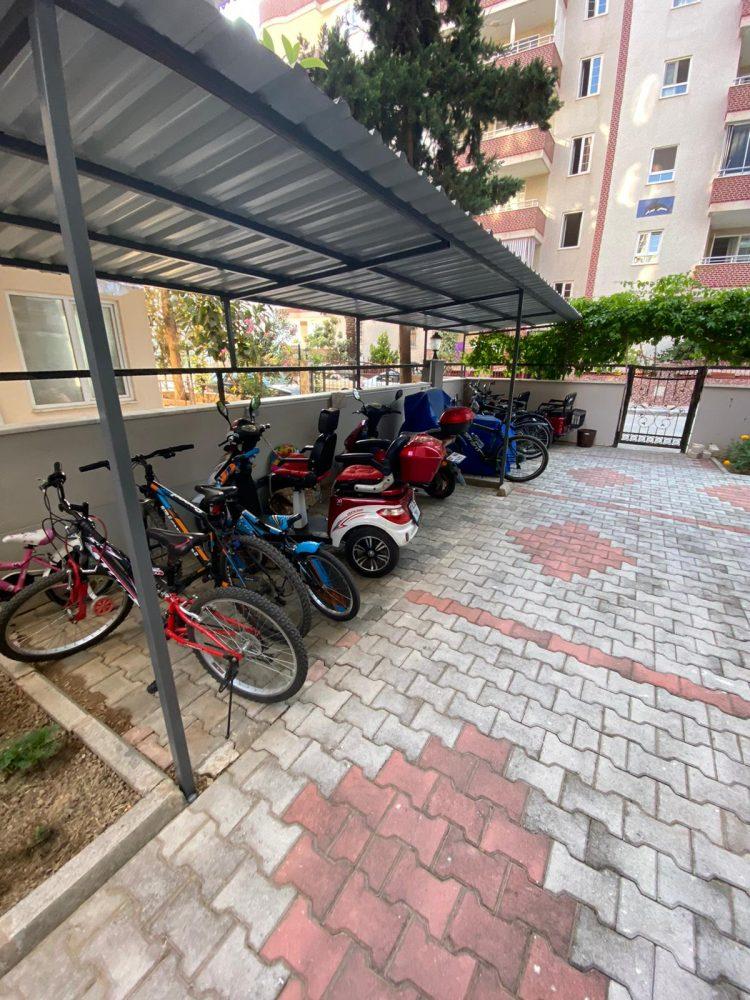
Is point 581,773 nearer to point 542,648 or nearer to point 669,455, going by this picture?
point 542,648

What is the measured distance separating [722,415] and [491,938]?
888cm

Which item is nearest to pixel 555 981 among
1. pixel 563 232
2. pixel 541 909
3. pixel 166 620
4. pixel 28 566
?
pixel 541 909

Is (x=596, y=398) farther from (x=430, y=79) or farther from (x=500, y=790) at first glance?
(x=500, y=790)

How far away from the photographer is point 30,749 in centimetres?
174

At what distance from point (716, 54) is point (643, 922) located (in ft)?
67.9

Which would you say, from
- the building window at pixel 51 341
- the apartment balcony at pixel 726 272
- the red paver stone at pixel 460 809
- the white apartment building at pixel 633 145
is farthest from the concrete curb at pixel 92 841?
the apartment balcony at pixel 726 272

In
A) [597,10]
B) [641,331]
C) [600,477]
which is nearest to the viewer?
[600,477]

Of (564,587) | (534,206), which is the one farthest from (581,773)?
(534,206)

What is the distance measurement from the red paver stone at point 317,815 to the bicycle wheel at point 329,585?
1.09 m

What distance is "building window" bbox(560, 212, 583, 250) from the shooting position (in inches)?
589

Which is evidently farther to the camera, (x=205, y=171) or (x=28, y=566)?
(x=28, y=566)

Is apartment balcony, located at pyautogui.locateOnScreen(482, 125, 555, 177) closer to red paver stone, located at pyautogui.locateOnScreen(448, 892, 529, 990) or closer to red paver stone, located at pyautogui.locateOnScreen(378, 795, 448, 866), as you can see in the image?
red paver stone, located at pyautogui.locateOnScreen(378, 795, 448, 866)

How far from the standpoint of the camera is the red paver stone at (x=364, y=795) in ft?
5.23

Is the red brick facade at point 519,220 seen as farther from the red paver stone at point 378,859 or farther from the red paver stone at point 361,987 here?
the red paver stone at point 361,987
